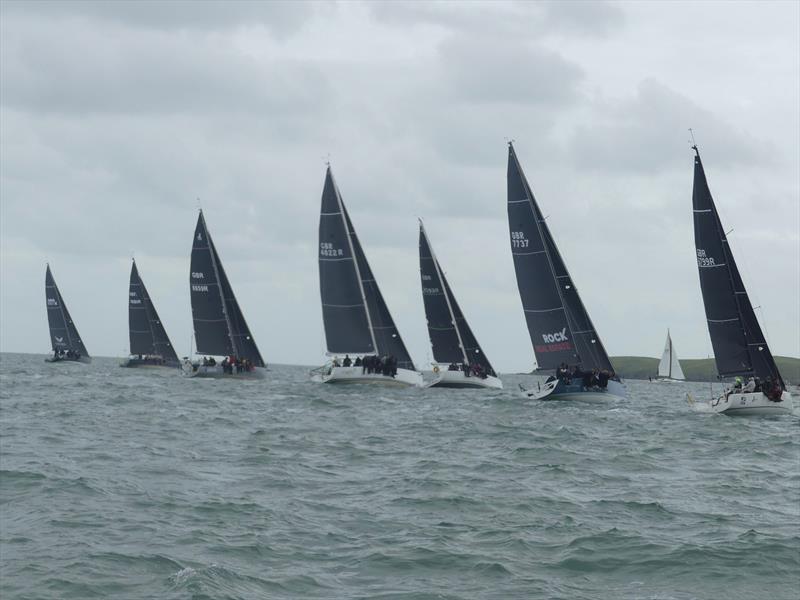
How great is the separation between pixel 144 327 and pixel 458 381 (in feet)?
166

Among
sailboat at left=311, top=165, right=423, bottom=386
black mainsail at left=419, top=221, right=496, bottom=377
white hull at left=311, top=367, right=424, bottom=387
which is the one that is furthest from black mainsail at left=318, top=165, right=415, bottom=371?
white hull at left=311, top=367, right=424, bottom=387

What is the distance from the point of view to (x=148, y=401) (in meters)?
40.6

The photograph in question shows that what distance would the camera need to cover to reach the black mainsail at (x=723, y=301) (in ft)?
135

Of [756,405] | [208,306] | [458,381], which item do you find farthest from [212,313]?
[756,405]

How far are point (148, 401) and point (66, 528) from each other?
27062 millimetres

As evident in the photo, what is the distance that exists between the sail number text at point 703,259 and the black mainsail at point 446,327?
20.4 m

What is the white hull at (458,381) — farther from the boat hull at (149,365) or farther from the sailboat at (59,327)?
the sailboat at (59,327)

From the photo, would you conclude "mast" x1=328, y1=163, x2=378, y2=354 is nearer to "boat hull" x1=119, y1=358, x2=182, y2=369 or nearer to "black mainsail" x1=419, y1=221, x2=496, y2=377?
"black mainsail" x1=419, y1=221, x2=496, y2=377

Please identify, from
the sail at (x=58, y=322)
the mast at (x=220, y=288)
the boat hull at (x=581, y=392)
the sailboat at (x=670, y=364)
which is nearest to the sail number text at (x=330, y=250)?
the mast at (x=220, y=288)

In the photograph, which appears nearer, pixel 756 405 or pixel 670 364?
pixel 756 405

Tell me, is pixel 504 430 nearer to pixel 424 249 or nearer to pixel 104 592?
pixel 104 592

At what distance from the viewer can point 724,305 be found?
42.2 m

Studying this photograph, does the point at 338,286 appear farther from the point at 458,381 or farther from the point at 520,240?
the point at 520,240

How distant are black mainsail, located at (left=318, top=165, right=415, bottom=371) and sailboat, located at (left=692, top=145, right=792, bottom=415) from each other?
71.4 feet
